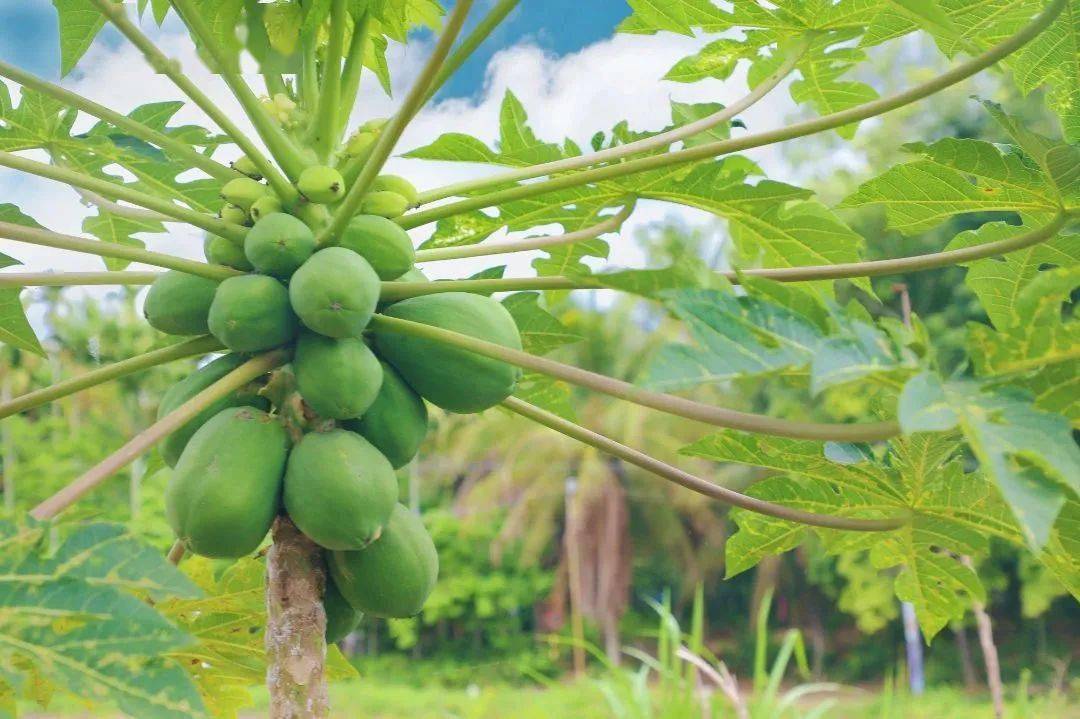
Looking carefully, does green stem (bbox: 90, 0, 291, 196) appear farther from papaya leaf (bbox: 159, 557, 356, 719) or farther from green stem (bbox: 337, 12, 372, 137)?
papaya leaf (bbox: 159, 557, 356, 719)

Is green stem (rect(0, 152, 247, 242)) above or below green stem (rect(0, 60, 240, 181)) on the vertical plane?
below

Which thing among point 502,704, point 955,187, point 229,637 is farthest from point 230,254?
point 502,704

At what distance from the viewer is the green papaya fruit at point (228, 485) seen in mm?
1095

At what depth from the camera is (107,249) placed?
1.12m

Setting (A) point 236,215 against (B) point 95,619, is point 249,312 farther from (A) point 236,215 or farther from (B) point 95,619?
(B) point 95,619

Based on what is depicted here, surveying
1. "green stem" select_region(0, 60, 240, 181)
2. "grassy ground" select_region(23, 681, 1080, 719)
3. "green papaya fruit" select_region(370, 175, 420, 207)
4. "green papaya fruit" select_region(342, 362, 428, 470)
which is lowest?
"grassy ground" select_region(23, 681, 1080, 719)

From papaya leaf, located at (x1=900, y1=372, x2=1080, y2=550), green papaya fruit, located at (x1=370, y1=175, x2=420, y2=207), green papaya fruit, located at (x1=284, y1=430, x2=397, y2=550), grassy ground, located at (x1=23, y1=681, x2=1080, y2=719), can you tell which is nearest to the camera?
papaya leaf, located at (x1=900, y1=372, x2=1080, y2=550)

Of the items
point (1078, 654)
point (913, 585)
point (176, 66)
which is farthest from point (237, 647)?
point (1078, 654)

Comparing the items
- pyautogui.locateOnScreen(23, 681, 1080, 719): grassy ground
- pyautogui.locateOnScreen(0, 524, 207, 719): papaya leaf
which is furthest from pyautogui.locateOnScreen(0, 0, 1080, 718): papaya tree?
pyautogui.locateOnScreen(23, 681, 1080, 719): grassy ground

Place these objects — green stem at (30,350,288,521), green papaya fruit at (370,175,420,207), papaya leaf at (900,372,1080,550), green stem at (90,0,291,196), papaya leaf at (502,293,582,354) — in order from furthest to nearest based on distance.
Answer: papaya leaf at (502,293,582,354), green papaya fruit at (370,175,420,207), green stem at (90,0,291,196), green stem at (30,350,288,521), papaya leaf at (900,372,1080,550)

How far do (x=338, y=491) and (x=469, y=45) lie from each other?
48cm

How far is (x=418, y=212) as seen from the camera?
1.32 m

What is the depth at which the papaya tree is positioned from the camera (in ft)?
2.93

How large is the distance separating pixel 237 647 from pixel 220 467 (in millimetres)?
416
